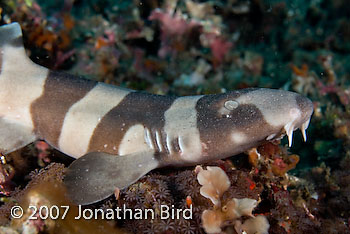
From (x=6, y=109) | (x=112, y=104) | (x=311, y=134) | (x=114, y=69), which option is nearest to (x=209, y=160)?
(x=112, y=104)

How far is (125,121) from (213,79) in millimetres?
4054

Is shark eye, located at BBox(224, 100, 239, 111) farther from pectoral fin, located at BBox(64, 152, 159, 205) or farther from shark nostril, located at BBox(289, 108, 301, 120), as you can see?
pectoral fin, located at BBox(64, 152, 159, 205)

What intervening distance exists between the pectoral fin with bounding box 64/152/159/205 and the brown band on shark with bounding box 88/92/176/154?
0.17m

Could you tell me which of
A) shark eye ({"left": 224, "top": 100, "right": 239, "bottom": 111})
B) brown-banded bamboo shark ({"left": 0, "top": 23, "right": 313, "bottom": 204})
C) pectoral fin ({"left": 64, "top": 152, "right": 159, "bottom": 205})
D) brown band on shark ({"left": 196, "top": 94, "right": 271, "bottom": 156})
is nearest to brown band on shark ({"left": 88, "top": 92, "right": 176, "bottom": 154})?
brown-banded bamboo shark ({"left": 0, "top": 23, "right": 313, "bottom": 204})

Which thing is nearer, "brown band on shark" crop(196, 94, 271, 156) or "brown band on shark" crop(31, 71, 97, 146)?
"brown band on shark" crop(196, 94, 271, 156)

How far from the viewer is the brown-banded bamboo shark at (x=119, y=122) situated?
11.6ft

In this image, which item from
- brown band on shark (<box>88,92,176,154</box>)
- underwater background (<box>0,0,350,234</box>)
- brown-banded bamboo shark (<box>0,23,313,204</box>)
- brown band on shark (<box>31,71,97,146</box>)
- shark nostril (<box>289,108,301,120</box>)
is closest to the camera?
underwater background (<box>0,0,350,234</box>)

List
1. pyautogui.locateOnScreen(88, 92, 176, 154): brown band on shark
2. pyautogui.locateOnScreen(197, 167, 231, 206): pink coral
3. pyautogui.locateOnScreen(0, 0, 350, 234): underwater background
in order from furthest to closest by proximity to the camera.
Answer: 1. pyautogui.locateOnScreen(88, 92, 176, 154): brown band on shark
2. pyautogui.locateOnScreen(0, 0, 350, 234): underwater background
3. pyautogui.locateOnScreen(197, 167, 231, 206): pink coral

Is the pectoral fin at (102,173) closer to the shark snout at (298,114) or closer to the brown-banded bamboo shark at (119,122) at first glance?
the brown-banded bamboo shark at (119,122)

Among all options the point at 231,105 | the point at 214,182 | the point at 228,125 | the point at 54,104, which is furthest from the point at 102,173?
the point at 231,105

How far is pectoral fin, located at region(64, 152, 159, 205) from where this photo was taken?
3.46m

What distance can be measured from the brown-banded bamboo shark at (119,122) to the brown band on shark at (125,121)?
12mm

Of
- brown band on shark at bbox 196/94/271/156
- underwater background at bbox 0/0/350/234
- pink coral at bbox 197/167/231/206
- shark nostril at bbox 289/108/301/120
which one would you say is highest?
shark nostril at bbox 289/108/301/120

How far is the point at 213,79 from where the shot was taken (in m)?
7.56
